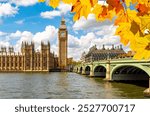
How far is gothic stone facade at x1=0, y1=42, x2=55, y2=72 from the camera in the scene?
289ft

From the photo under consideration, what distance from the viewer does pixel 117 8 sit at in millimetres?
1042

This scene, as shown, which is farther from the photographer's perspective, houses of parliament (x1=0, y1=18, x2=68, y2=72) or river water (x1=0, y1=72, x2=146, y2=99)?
houses of parliament (x1=0, y1=18, x2=68, y2=72)

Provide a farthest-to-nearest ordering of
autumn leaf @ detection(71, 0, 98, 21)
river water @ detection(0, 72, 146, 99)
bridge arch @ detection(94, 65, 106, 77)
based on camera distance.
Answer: bridge arch @ detection(94, 65, 106, 77) → river water @ detection(0, 72, 146, 99) → autumn leaf @ detection(71, 0, 98, 21)

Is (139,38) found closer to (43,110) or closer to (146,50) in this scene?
(146,50)

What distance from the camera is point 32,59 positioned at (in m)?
89.2

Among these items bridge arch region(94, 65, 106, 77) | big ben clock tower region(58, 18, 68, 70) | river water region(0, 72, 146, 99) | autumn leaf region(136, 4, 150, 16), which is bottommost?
river water region(0, 72, 146, 99)

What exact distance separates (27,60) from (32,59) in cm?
149

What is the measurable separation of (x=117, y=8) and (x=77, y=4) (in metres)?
0.13

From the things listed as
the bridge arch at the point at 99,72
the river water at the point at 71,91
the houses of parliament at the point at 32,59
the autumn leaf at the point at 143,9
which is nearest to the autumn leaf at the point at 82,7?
the autumn leaf at the point at 143,9

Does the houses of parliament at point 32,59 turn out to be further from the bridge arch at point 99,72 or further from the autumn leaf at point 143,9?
the autumn leaf at point 143,9

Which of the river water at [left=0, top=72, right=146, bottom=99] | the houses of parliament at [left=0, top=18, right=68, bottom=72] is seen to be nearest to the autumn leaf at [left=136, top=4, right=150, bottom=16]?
the river water at [left=0, top=72, right=146, bottom=99]

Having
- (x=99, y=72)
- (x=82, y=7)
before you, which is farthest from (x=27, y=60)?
(x=82, y=7)

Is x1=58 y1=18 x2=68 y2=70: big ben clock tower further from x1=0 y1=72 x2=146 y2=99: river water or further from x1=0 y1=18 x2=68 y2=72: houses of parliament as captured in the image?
x1=0 y1=72 x2=146 y2=99: river water

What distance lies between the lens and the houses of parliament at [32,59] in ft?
289
